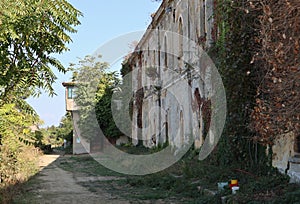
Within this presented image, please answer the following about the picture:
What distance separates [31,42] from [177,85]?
10446 mm

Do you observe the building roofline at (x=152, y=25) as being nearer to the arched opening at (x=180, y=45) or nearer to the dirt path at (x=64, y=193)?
the arched opening at (x=180, y=45)

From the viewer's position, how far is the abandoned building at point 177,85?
13.4m

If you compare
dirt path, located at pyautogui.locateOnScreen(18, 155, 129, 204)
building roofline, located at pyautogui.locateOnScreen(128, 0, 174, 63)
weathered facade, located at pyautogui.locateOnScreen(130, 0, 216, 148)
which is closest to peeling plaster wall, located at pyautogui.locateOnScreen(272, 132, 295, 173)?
dirt path, located at pyautogui.locateOnScreen(18, 155, 129, 204)

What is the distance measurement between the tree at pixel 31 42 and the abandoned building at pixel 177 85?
4.77m

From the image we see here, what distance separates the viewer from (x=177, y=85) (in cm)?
1823

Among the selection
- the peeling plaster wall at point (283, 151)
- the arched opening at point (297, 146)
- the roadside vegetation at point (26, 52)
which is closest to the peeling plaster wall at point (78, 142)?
the roadside vegetation at point (26, 52)

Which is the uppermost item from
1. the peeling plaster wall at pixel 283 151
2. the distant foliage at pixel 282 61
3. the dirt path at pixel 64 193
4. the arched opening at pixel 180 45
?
the arched opening at pixel 180 45

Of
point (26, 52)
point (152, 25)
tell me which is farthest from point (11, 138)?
point (152, 25)

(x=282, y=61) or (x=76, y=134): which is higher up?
(x=282, y=61)

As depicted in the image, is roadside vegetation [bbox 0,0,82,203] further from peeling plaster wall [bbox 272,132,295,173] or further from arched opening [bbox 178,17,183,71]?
arched opening [bbox 178,17,183,71]

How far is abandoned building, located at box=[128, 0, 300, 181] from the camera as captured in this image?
43.9ft

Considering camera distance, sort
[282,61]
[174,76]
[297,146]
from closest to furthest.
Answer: [282,61], [297,146], [174,76]

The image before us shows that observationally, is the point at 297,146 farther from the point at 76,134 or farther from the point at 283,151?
the point at 76,134

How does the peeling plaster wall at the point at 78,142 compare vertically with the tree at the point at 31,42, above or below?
below
